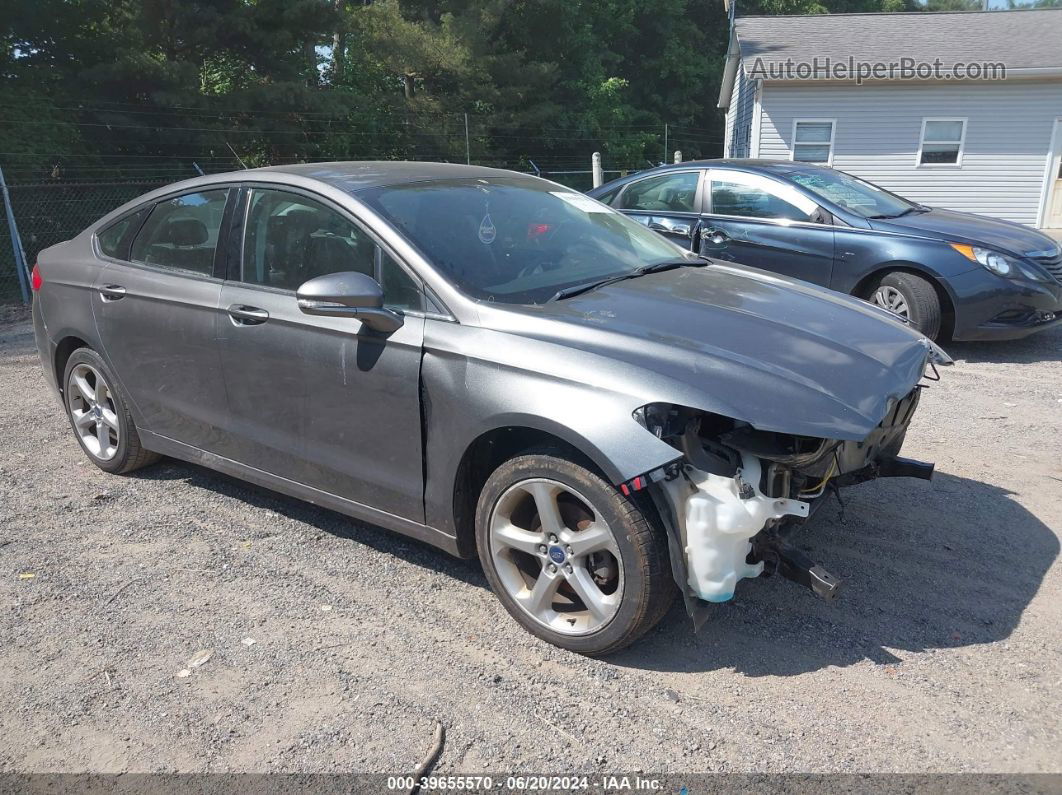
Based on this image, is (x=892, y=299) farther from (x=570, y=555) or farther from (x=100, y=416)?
(x=100, y=416)

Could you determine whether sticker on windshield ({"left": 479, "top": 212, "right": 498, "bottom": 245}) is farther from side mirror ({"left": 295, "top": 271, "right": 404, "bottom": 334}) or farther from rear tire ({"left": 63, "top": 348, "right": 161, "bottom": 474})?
rear tire ({"left": 63, "top": 348, "right": 161, "bottom": 474})

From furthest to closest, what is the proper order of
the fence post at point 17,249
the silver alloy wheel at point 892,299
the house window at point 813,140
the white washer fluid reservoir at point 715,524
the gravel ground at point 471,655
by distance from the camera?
the house window at point 813,140, the fence post at point 17,249, the silver alloy wheel at point 892,299, the white washer fluid reservoir at point 715,524, the gravel ground at point 471,655

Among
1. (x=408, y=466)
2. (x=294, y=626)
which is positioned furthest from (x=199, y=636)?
(x=408, y=466)

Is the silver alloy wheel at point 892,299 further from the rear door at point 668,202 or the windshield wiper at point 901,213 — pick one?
the rear door at point 668,202

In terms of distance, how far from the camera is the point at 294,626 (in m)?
3.40

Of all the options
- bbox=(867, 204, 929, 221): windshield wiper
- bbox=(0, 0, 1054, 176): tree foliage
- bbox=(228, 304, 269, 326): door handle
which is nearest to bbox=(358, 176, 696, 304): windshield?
bbox=(228, 304, 269, 326): door handle

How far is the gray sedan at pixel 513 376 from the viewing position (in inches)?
113

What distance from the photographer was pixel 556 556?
3113 millimetres

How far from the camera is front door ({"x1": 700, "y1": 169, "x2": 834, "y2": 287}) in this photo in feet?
24.0

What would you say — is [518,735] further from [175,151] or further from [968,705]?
[175,151]

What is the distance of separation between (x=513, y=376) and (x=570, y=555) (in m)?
0.67

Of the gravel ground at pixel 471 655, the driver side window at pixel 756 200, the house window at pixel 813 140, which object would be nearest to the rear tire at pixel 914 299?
the driver side window at pixel 756 200

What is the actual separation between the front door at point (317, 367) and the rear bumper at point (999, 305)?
17.0ft

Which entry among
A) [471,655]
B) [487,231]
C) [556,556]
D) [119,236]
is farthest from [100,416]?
[556,556]
